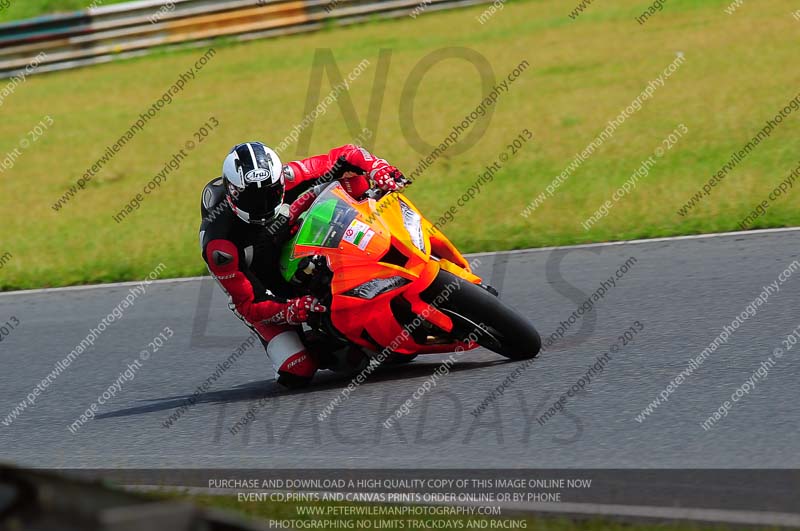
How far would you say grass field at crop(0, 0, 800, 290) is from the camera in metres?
10.4

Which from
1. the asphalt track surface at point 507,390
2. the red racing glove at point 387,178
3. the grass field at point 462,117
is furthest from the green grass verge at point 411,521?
the grass field at point 462,117

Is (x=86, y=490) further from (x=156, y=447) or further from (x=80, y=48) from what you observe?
(x=80, y=48)

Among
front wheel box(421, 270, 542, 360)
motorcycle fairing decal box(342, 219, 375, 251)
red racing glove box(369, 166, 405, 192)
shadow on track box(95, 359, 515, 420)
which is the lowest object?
shadow on track box(95, 359, 515, 420)

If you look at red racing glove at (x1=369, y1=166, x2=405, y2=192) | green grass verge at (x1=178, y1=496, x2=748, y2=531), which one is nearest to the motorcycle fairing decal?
red racing glove at (x1=369, y1=166, x2=405, y2=192)

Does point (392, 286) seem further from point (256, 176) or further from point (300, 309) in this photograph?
point (256, 176)

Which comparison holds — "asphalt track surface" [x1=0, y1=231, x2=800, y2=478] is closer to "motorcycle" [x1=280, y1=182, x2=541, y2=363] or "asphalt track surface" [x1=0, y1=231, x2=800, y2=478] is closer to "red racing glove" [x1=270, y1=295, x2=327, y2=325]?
"motorcycle" [x1=280, y1=182, x2=541, y2=363]

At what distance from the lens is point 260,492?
5219 mm

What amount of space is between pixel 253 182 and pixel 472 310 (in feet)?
4.68

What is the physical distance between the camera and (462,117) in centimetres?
1371

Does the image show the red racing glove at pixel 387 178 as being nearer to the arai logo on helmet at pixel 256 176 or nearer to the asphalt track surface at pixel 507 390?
the arai logo on helmet at pixel 256 176

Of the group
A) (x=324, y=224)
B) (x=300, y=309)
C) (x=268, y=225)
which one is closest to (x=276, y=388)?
(x=300, y=309)

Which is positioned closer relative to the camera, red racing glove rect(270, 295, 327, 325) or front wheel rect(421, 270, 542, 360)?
front wheel rect(421, 270, 542, 360)

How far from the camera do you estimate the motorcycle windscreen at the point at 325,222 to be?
243 inches

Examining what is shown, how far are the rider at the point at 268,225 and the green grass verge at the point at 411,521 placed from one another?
4.87 feet
